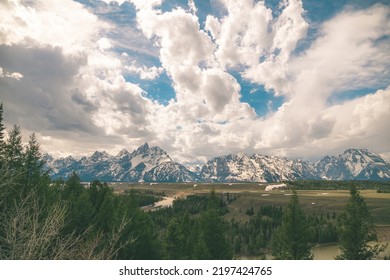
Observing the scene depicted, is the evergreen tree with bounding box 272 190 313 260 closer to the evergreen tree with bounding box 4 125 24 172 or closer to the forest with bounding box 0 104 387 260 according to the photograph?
the forest with bounding box 0 104 387 260

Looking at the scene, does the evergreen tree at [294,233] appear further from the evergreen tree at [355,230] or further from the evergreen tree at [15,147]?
the evergreen tree at [15,147]

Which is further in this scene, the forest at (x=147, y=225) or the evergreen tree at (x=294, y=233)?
the evergreen tree at (x=294, y=233)

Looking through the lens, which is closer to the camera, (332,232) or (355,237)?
(355,237)

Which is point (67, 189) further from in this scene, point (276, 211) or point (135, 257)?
point (276, 211)

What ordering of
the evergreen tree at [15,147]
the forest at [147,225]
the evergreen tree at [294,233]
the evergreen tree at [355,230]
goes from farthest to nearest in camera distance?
the evergreen tree at [15,147] < the evergreen tree at [294,233] < the evergreen tree at [355,230] < the forest at [147,225]

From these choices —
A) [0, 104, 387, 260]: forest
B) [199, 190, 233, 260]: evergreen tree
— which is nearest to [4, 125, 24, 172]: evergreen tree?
[0, 104, 387, 260]: forest

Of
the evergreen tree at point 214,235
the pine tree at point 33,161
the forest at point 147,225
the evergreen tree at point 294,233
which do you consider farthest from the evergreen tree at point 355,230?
the pine tree at point 33,161

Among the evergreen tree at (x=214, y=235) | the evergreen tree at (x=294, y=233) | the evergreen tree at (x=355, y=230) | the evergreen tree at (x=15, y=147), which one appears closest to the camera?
the evergreen tree at (x=355, y=230)

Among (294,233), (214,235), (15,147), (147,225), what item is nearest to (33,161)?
(15,147)

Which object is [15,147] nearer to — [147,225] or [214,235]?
[147,225]
